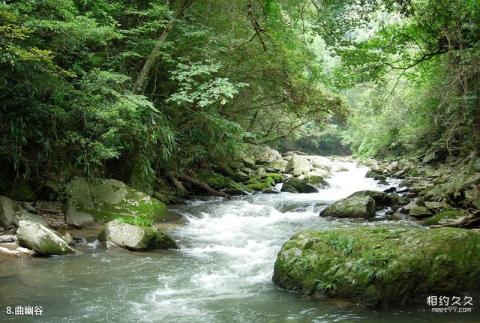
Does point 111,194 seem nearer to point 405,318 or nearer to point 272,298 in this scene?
point 272,298

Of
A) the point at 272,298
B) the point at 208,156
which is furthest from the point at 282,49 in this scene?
the point at 272,298

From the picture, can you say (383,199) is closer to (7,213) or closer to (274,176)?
(274,176)

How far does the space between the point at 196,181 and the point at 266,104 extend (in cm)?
349

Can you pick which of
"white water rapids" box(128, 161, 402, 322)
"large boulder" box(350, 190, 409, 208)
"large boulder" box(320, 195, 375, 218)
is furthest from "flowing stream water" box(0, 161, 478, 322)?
"large boulder" box(350, 190, 409, 208)

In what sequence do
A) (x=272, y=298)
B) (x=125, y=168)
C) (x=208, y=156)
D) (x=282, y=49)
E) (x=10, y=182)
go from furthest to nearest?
1. (x=208, y=156)
2. (x=282, y=49)
3. (x=125, y=168)
4. (x=10, y=182)
5. (x=272, y=298)

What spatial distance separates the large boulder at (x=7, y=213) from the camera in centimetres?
713

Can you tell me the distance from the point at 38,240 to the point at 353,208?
24.1 feet

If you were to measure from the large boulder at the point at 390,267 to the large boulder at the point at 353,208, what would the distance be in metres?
5.22

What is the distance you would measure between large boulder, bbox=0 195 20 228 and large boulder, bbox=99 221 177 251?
1482mm

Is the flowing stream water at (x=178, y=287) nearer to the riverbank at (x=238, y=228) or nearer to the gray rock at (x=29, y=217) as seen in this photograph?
the riverbank at (x=238, y=228)

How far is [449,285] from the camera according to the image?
15.6 feet

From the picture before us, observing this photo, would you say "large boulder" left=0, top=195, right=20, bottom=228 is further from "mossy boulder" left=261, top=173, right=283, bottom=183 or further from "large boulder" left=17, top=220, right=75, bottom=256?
"mossy boulder" left=261, top=173, right=283, bottom=183

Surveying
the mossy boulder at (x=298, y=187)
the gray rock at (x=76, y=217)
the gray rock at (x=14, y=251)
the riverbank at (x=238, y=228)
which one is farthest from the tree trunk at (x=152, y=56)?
the mossy boulder at (x=298, y=187)

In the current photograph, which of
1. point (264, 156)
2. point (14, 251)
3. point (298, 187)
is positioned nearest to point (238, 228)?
point (14, 251)
